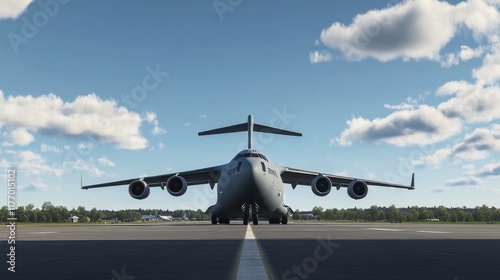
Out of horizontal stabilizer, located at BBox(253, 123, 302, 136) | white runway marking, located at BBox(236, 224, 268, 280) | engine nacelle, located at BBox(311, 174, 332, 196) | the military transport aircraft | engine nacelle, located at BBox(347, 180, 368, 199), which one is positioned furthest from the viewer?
horizontal stabilizer, located at BBox(253, 123, 302, 136)

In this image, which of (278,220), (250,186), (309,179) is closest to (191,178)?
(278,220)

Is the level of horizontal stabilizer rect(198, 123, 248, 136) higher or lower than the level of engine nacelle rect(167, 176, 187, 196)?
higher

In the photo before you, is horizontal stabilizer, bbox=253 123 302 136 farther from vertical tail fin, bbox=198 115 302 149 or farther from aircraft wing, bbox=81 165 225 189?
aircraft wing, bbox=81 165 225 189

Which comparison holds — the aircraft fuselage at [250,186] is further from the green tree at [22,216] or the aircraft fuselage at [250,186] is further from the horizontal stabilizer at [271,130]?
the green tree at [22,216]

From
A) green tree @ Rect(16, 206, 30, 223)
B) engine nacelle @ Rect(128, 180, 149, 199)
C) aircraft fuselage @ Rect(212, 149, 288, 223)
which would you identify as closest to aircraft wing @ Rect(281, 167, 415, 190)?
aircraft fuselage @ Rect(212, 149, 288, 223)

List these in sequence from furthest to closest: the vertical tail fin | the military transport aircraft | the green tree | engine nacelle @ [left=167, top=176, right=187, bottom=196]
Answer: the green tree
the vertical tail fin
engine nacelle @ [left=167, top=176, right=187, bottom=196]
the military transport aircraft

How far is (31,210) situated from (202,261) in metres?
208

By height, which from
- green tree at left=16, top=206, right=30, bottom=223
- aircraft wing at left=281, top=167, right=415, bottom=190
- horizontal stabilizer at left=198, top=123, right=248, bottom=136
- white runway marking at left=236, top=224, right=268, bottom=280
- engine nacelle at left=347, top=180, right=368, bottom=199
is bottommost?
green tree at left=16, top=206, right=30, bottom=223

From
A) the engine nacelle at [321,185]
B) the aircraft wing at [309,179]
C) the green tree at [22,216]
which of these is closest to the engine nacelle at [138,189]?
the aircraft wing at [309,179]

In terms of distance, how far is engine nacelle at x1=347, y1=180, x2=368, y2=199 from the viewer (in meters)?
32.4

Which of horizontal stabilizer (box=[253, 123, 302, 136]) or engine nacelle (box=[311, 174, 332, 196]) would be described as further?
horizontal stabilizer (box=[253, 123, 302, 136])

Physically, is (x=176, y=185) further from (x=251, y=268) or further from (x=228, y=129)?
(x=251, y=268)

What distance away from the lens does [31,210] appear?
648 ft

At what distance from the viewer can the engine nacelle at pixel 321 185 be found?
32219 millimetres
